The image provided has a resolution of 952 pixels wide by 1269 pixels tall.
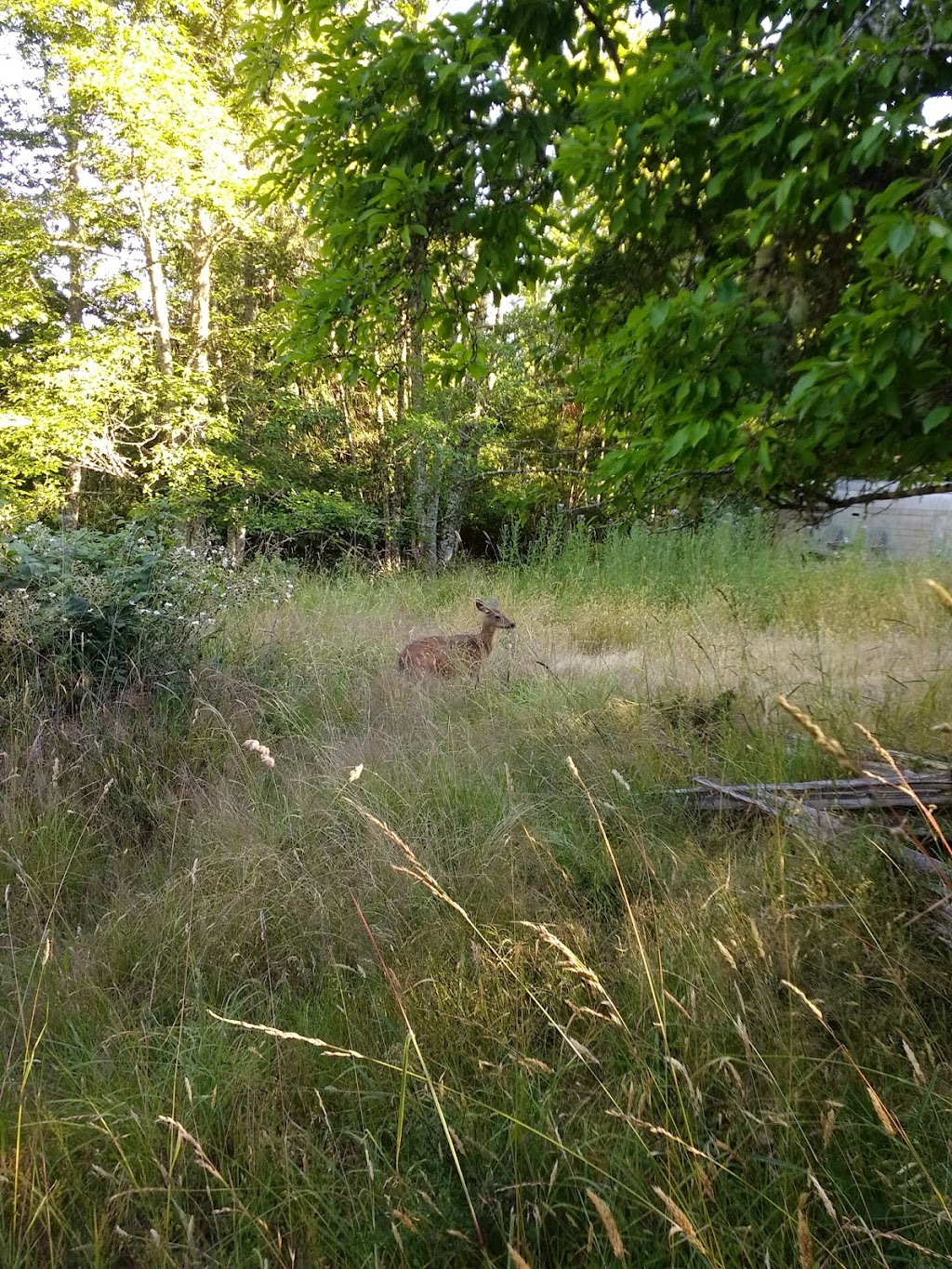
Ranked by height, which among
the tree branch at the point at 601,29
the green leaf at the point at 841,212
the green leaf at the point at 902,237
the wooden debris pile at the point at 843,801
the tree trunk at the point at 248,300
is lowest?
the wooden debris pile at the point at 843,801

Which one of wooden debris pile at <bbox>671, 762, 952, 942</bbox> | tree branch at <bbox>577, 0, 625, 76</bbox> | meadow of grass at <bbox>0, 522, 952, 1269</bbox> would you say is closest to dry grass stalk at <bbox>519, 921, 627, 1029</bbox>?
meadow of grass at <bbox>0, 522, 952, 1269</bbox>

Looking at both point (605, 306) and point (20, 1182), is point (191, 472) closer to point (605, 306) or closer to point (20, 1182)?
point (605, 306)

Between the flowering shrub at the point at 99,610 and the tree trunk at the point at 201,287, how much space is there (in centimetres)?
1019

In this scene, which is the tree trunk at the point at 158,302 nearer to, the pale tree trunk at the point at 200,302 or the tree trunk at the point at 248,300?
the pale tree trunk at the point at 200,302

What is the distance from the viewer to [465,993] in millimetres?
2041

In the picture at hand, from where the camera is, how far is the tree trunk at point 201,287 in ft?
45.7

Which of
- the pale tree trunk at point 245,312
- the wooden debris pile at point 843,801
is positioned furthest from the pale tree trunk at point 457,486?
the wooden debris pile at point 843,801

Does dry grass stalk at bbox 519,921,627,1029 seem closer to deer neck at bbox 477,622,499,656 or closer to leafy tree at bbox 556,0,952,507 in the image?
leafy tree at bbox 556,0,952,507

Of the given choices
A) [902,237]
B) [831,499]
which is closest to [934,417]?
→ [902,237]

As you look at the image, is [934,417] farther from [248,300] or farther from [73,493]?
[248,300]

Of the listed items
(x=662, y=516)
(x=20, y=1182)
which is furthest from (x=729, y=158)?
(x=20, y=1182)

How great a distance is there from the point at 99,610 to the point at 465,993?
332cm

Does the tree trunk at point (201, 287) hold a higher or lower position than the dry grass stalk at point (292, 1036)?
higher

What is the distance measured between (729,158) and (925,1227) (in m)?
2.77
